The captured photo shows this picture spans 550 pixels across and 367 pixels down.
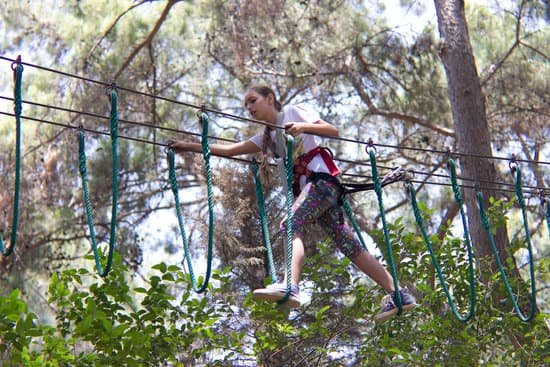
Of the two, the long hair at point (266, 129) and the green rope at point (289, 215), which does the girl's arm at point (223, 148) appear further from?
the green rope at point (289, 215)

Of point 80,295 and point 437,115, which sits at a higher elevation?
point 437,115

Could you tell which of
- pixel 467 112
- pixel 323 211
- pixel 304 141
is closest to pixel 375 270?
pixel 323 211

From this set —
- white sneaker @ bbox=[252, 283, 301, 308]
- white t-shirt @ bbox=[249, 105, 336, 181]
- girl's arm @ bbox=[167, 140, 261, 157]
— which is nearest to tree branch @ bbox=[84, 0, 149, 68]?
girl's arm @ bbox=[167, 140, 261, 157]

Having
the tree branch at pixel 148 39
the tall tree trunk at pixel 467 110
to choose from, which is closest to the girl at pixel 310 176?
the tall tree trunk at pixel 467 110

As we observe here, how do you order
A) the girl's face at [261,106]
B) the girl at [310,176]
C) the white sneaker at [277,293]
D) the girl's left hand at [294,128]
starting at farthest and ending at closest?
1. the girl's face at [261,106]
2. the girl at [310,176]
3. the girl's left hand at [294,128]
4. the white sneaker at [277,293]

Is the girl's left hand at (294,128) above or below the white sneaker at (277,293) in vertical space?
above

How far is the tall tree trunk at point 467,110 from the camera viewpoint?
731 cm

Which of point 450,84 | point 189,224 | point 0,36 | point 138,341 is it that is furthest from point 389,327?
point 0,36

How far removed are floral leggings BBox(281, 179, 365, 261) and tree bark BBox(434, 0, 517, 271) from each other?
3.15 metres

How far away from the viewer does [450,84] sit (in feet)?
25.6

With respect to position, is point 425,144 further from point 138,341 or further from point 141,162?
point 138,341

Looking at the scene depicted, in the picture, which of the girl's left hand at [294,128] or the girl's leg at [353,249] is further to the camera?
the girl's leg at [353,249]

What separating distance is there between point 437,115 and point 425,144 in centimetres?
36

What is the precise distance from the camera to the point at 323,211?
13.5 feet
